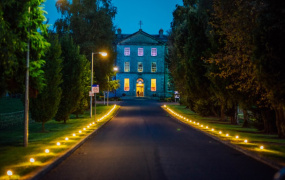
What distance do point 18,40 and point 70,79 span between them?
17.2 meters

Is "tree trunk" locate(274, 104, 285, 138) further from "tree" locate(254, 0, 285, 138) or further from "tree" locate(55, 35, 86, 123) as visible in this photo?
"tree" locate(55, 35, 86, 123)

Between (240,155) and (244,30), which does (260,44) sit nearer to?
(244,30)

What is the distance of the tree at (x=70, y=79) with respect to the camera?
88.1 feet

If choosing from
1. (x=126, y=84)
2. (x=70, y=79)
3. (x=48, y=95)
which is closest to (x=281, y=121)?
(x=48, y=95)

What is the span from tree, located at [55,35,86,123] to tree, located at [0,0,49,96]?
12371mm

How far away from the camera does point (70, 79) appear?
2697cm

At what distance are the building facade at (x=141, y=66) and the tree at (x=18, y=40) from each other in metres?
68.4

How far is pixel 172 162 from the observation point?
10.3 metres

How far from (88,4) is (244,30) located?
3016 cm

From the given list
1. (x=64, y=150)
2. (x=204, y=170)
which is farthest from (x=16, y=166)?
(x=204, y=170)

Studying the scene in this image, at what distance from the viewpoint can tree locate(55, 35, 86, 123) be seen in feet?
88.1

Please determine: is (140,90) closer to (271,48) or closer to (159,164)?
(271,48)

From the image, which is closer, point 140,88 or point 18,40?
point 18,40

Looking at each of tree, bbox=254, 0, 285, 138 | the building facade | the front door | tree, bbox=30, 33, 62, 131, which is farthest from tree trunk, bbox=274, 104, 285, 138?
the front door
